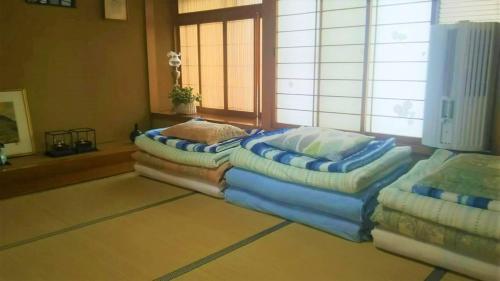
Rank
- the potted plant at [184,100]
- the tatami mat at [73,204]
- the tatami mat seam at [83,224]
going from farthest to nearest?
the potted plant at [184,100] < the tatami mat at [73,204] < the tatami mat seam at [83,224]

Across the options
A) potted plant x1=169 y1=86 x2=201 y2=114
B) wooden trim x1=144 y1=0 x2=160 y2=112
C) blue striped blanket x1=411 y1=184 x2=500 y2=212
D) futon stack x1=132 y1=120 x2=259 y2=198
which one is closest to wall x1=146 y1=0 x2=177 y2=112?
wooden trim x1=144 y1=0 x2=160 y2=112

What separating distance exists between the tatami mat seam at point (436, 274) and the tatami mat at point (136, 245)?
102cm

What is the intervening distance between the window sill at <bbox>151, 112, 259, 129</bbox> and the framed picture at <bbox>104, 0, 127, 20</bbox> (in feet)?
3.95

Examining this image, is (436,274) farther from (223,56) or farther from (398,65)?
(223,56)

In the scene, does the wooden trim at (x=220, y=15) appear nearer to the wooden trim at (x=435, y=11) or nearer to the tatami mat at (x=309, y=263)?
the wooden trim at (x=435, y=11)

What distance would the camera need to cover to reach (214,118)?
4484 mm

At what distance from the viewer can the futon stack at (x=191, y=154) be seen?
10.6ft

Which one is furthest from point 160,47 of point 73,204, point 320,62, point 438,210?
point 438,210

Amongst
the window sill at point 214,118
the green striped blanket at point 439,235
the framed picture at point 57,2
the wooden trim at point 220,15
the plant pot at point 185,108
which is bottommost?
the green striped blanket at point 439,235

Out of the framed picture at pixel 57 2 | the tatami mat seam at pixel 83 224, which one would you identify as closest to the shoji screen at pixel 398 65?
the tatami mat seam at pixel 83 224

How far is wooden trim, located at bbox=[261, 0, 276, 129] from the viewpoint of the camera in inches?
146

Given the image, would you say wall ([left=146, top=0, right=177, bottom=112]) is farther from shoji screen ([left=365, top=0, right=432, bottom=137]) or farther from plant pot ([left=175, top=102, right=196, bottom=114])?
shoji screen ([left=365, top=0, right=432, bottom=137])

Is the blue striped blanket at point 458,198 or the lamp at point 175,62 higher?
the lamp at point 175,62

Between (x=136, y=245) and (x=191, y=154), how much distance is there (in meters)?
1.14
